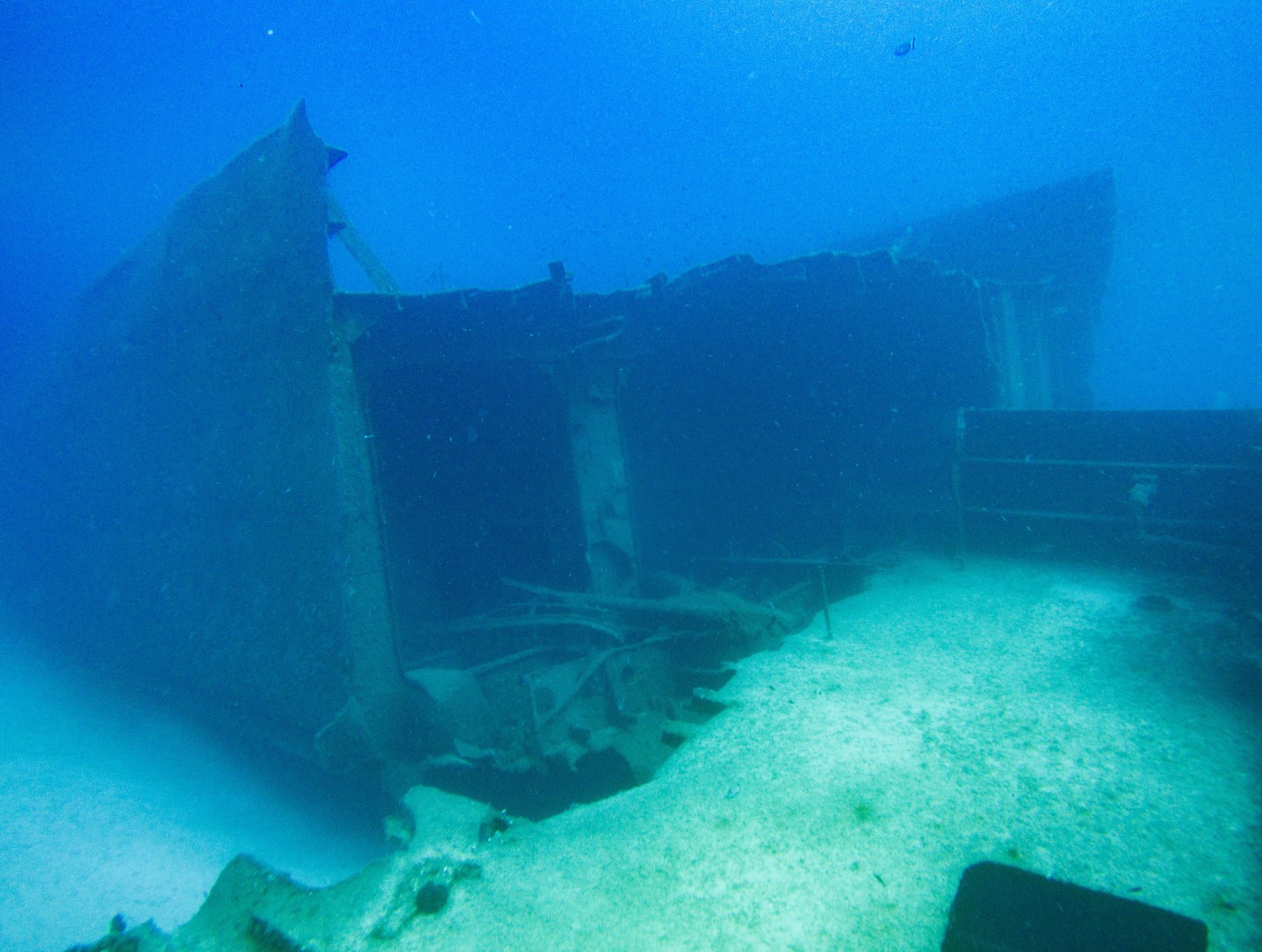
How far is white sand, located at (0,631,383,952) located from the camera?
219 inches

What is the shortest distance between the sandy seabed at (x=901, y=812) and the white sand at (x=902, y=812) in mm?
12

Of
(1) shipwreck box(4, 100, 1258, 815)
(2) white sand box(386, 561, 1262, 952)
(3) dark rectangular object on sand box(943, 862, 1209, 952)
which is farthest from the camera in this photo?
(1) shipwreck box(4, 100, 1258, 815)

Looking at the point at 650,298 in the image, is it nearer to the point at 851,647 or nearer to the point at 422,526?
the point at 422,526

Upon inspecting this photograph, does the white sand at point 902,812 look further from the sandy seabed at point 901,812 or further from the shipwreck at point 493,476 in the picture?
the shipwreck at point 493,476

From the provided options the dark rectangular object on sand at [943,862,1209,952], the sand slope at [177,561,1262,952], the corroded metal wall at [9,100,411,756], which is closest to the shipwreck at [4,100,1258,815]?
the corroded metal wall at [9,100,411,756]

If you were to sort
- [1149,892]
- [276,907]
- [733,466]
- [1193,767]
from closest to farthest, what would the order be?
[1149,892], [276,907], [1193,767], [733,466]

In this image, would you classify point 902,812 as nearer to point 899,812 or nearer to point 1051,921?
point 899,812

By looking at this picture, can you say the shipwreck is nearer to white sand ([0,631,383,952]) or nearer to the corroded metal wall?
the corroded metal wall

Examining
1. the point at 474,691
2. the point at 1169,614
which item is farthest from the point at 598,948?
the point at 1169,614

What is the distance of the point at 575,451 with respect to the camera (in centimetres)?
866

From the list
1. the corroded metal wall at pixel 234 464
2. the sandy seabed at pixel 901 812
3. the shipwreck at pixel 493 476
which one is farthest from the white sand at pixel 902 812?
the corroded metal wall at pixel 234 464

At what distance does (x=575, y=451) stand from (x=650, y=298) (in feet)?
8.00

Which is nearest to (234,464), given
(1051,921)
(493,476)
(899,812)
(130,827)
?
(493,476)

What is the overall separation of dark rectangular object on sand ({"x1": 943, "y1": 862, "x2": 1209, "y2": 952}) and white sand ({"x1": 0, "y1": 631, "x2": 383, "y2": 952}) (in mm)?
5085
